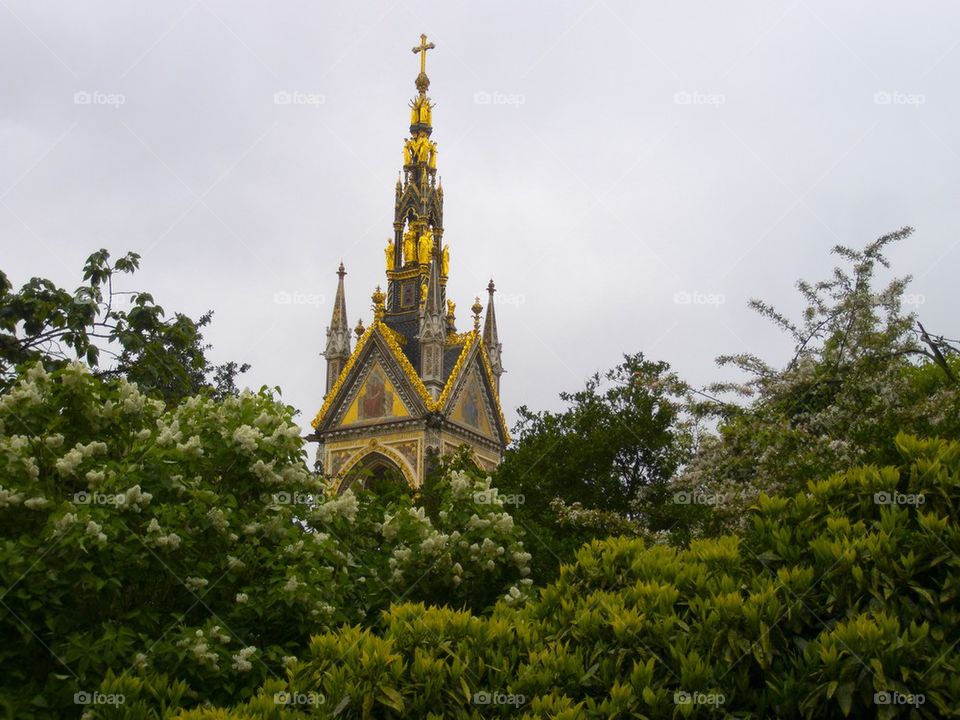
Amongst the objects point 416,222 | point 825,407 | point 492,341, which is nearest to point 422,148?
point 416,222

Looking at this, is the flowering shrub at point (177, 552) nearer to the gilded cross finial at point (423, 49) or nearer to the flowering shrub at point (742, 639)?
the flowering shrub at point (742, 639)

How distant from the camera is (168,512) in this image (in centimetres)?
901

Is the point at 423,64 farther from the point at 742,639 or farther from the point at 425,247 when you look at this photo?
the point at 742,639

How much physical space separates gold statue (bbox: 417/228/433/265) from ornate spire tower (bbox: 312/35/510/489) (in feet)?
0.13

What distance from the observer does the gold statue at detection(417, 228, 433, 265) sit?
4338cm

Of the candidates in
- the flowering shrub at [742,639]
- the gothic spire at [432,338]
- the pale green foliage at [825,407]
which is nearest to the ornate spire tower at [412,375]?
the gothic spire at [432,338]

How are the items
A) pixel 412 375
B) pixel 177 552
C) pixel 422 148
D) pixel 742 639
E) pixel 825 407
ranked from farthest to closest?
1. pixel 422 148
2. pixel 412 375
3. pixel 825 407
4. pixel 177 552
5. pixel 742 639

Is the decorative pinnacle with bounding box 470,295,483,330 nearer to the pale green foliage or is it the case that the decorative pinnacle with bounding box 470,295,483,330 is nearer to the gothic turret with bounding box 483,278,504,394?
the gothic turret with bounding box 483,278,504,394

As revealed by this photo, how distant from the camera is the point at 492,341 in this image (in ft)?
143

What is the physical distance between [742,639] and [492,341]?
3754 cm

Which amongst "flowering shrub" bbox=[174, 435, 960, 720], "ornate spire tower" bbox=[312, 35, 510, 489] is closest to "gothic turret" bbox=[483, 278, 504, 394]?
"ornate spire tower" bbox=[312, 35, 510, 489]

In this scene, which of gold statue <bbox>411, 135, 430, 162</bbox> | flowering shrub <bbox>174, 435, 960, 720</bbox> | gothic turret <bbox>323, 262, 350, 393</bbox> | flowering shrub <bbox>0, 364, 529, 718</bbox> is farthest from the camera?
gold statue <bbox>411, 135, 430, 162</bbox>

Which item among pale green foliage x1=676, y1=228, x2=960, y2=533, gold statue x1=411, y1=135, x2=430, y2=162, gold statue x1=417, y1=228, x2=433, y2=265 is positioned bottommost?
pale green foliage x1=676, y1=228, x2=960, y2=533

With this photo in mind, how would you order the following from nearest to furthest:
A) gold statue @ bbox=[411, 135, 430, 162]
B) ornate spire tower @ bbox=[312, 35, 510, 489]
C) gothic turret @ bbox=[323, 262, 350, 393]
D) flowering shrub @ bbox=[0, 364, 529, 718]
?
flowering shrub @ bbox=[0, 364, 529, 718]
ornate spire tower @ bbox=[312, 35, 510, 489]
gothic turret @ bbox=[323, 262, 350, 393]
gold statue @ bbox=[411, 135, 430, 162]
